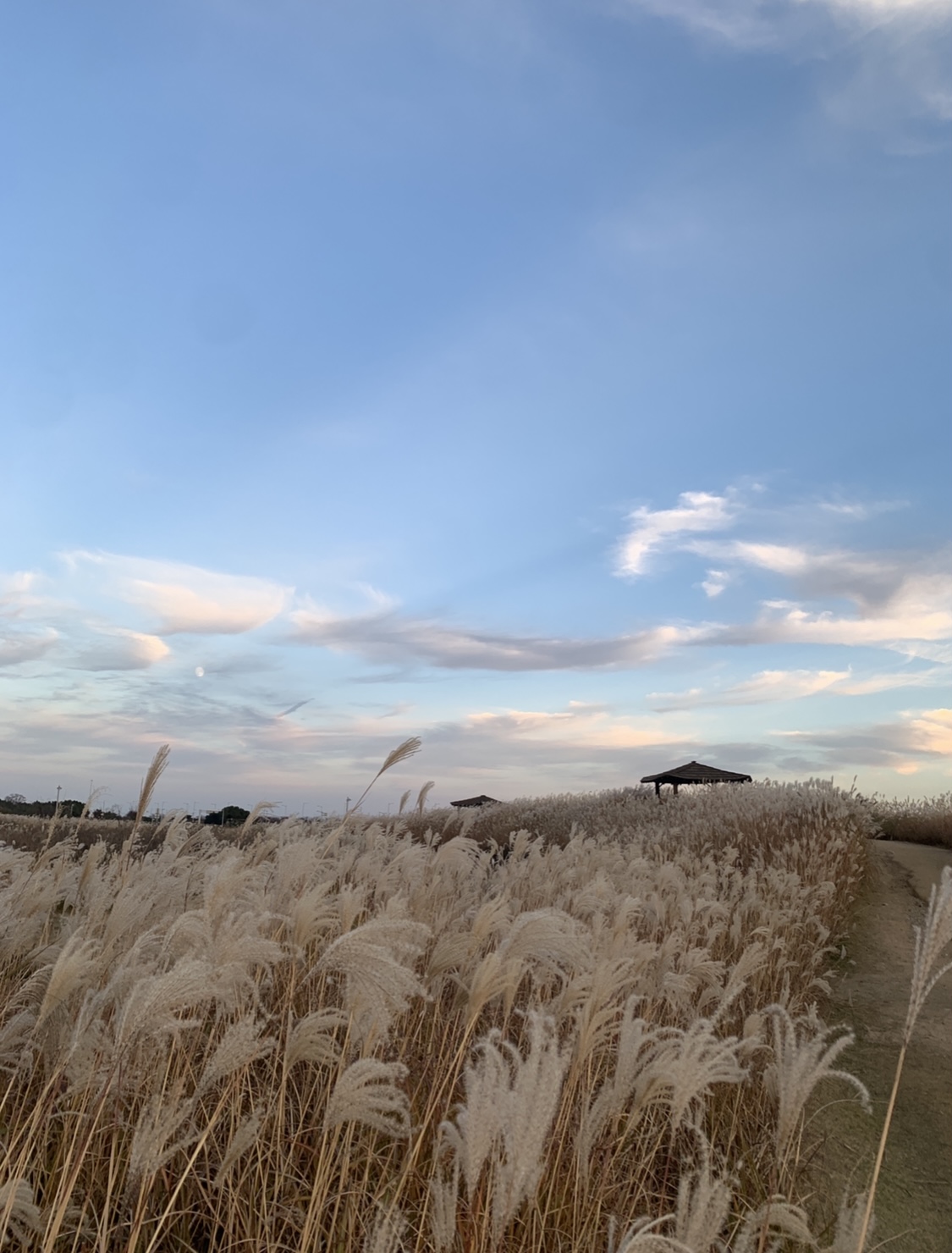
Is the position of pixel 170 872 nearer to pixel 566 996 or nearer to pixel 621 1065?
pixel 566 996

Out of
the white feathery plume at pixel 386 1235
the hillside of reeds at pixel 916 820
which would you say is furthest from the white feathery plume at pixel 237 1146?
the hillside of reeds at pixel 916 820

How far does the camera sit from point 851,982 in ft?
23.1

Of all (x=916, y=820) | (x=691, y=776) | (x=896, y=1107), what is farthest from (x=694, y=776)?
(x=896, y=1107)

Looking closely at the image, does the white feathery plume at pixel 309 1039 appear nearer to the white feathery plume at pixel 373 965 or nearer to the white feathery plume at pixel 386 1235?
the white feathery plume at pixel 373 965

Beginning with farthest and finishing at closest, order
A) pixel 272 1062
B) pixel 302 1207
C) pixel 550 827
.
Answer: pixel 550 827, pixel 272 1062, pixel 302 1207

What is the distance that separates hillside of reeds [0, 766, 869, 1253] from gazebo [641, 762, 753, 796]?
59.1 feet

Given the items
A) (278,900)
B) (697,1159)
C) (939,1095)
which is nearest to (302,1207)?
(278,900)

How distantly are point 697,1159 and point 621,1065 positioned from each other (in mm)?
1445

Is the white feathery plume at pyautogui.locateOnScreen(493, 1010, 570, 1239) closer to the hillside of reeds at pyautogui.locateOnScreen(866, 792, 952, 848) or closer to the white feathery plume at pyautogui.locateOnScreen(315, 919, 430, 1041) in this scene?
the white feathery plume at pyautogui.locateOnScreen(315, 919, 430, 1041)

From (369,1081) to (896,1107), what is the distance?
137 inches

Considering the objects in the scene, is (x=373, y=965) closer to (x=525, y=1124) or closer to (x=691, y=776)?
(x=525, y=1124)

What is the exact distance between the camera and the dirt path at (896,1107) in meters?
3.94

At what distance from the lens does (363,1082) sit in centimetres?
208

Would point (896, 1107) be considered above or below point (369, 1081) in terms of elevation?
below
